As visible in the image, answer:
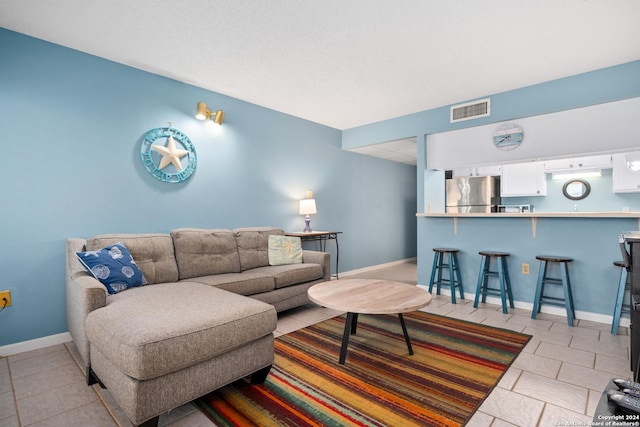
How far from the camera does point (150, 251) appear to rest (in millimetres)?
2848

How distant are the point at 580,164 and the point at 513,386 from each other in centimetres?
Answer: 416

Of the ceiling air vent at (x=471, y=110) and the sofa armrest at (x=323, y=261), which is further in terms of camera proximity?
the ceiling air vent at (x=471, y=110)

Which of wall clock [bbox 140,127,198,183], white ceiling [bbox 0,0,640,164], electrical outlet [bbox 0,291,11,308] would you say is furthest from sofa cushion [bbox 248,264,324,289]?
white ceiling [bbox 0,0,640,164]

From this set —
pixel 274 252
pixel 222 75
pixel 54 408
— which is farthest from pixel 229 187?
pixel 54 408

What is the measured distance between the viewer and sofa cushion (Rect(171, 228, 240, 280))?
305 cm

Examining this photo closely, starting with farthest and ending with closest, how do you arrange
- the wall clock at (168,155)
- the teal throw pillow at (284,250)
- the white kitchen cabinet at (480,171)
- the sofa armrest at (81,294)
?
the white kitchen cabinet at (480,171) < the teal throw pillow at (284,250) < the wall clock at (168,155) < the sofa armrest at (81,294)

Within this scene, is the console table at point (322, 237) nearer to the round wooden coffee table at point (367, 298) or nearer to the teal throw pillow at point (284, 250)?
the teal throw pillow at point (284, 250)

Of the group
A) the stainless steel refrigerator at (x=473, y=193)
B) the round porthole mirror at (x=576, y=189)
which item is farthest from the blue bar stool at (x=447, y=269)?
the round porthole mirror at (x=576, y=189)

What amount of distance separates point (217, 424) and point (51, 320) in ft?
6.96

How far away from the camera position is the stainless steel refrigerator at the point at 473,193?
5426mm

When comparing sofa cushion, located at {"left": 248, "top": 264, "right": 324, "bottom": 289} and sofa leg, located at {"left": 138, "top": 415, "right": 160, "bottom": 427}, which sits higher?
sofa cushion, located at {"left": 248, "top": 264, "right": 324, "bottom": 289}

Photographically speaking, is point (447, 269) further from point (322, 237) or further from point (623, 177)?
point (623, 177)

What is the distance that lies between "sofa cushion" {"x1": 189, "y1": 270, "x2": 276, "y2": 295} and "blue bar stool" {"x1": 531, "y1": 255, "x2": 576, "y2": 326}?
9.25ft

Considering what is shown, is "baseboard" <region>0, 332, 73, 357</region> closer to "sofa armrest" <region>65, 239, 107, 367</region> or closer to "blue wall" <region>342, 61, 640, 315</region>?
"sofa armrest" <region>65, 239, 107, 367</region>
